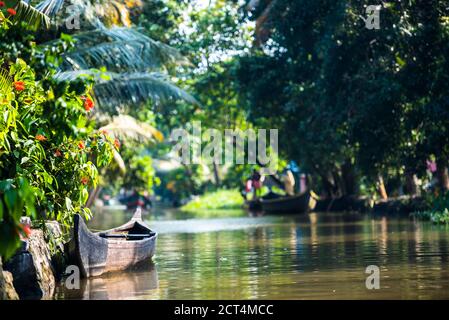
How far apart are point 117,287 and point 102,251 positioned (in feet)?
4.15

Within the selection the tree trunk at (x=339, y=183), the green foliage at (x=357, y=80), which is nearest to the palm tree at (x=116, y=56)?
the green foliage at (x=357, y=80)

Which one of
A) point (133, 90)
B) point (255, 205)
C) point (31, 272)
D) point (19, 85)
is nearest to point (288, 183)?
point (255, 205)

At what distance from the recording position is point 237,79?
3800 centimetres

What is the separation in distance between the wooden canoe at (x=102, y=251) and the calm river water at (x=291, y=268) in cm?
23

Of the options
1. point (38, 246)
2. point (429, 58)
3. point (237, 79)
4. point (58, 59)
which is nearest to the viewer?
point (58, 59)

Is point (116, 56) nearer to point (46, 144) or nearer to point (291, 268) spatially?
point (46, 144)

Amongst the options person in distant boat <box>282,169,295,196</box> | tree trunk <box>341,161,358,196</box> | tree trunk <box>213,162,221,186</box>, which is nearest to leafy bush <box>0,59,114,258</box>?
tree trunk <box>341,161,358,196</box>

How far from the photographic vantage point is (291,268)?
582 inches

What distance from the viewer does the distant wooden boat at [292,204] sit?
41.0 metres

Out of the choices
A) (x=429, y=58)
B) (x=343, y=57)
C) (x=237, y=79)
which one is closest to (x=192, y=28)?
(x=237, y=79)

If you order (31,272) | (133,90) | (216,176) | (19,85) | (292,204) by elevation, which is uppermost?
(133,90)

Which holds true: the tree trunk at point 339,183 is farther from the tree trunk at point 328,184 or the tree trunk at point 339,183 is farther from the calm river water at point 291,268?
the calm river water at point 291,268
